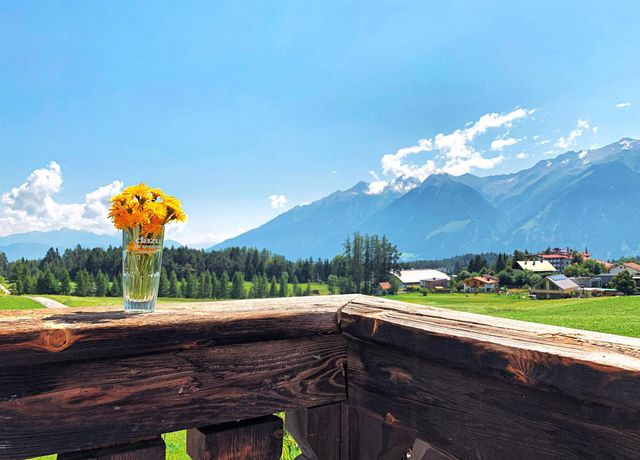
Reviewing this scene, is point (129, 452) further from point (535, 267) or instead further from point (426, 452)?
point (535, 267)

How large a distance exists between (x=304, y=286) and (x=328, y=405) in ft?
172

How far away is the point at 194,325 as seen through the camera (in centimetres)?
79

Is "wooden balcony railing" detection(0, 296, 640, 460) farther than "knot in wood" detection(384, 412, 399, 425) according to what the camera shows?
No

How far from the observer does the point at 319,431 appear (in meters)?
0.97

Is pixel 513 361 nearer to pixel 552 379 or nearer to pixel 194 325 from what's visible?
pixel 552 379

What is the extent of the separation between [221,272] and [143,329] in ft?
165

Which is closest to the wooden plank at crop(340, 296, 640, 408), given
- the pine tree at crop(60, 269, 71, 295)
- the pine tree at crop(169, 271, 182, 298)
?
the pine tree at crop(60, 269, 71, 295)

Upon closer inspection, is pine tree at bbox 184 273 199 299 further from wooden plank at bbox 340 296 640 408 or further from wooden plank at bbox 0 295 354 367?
wooden plank at bbox 340 296 640 408

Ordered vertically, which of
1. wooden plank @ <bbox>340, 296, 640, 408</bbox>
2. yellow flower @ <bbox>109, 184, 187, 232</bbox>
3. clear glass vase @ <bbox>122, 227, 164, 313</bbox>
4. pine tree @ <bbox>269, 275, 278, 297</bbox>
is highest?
yellow flower @ <bbox>109, 184, 187, 232</bbox>

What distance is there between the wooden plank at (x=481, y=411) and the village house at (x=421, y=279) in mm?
41330

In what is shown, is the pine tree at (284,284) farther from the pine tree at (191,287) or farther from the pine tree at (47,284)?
the pine tree at (47,284)

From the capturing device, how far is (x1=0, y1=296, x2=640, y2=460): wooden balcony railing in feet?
1.93

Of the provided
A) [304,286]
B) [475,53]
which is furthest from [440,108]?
[304,286]

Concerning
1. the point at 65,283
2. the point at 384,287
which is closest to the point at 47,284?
the point at 65,283
